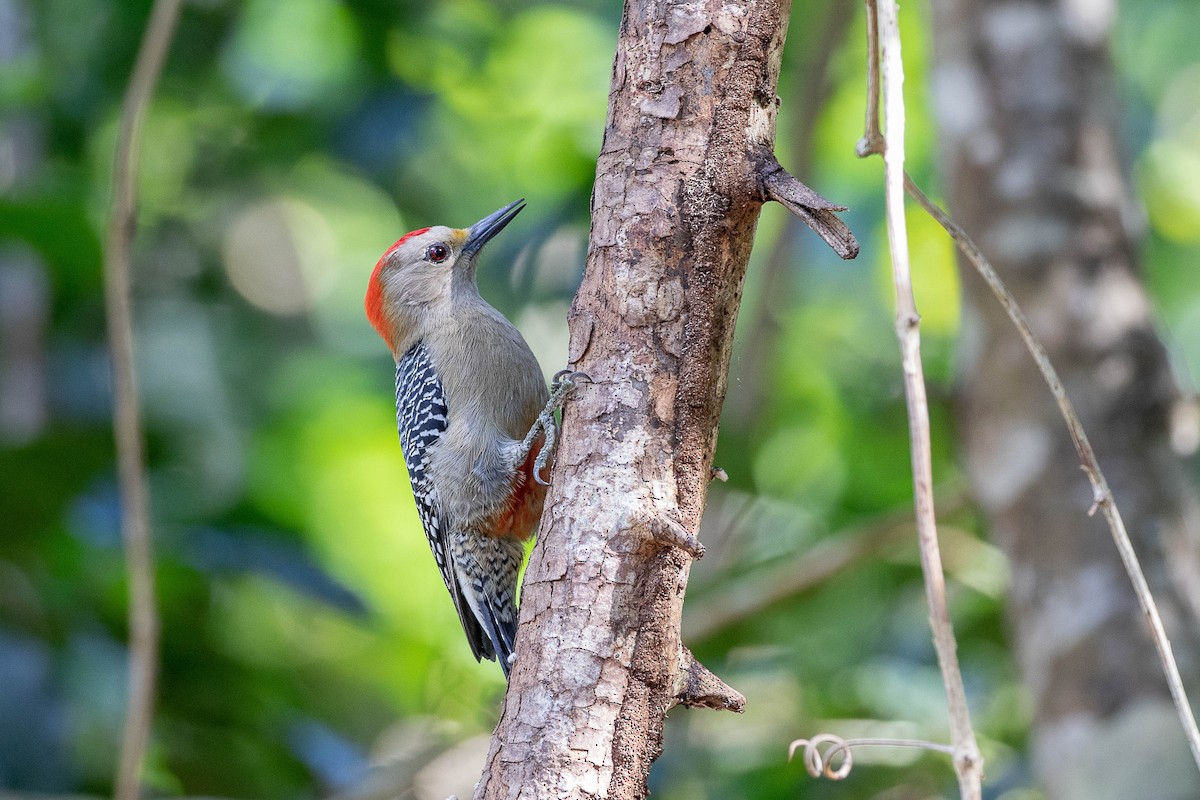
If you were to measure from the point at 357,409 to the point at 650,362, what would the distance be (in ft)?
14.3

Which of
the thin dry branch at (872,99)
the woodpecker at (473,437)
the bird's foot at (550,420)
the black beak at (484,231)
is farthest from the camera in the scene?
the black beak at (484,231)

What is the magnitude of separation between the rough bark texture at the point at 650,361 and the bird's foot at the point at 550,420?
0.11 ft

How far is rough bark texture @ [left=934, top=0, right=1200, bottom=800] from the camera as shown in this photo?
3.28m

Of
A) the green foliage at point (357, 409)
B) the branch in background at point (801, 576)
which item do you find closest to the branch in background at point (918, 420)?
the green foliage at point (357, 409)

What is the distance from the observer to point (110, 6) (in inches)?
209

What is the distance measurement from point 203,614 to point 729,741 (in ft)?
6.92

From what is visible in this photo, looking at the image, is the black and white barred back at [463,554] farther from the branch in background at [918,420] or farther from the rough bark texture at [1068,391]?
the branch in background at [918,420]

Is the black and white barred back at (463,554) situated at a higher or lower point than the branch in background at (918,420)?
higher

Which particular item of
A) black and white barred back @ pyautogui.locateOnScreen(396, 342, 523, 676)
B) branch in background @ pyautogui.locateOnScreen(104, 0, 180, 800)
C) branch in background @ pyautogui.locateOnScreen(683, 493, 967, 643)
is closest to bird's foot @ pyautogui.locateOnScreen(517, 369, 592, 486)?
black and white barred back @ pyautogui.locateOnScreen(396, 342, 523, 676)

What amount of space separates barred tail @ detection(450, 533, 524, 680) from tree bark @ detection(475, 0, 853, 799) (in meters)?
1.84

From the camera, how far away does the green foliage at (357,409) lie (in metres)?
4.54

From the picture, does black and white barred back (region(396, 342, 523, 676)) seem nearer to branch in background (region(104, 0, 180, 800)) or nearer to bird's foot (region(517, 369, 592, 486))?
bird's foot (region(517, 369, 592, 486))

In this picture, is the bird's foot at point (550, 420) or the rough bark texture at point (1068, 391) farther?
the rough bark texture at point (1068, 391)

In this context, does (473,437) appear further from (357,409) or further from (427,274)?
(357,409)
